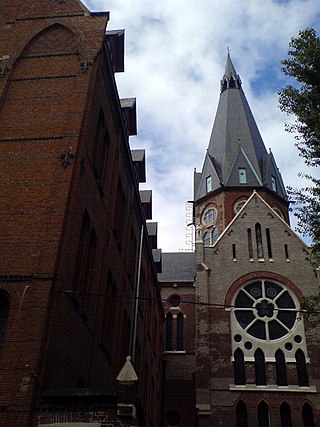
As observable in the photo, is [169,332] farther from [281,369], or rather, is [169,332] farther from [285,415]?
[285,415]

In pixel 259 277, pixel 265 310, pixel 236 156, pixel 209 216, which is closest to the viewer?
pixel 265 310

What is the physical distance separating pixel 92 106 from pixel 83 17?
13.8 feet

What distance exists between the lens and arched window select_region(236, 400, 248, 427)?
27.6m

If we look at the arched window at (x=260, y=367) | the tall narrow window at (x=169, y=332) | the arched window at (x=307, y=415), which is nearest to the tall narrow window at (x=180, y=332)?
the tall narrow window at (x=169, y=332)

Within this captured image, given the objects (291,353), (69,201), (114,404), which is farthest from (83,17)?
(291,353)

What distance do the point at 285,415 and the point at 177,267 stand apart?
18.3 meters

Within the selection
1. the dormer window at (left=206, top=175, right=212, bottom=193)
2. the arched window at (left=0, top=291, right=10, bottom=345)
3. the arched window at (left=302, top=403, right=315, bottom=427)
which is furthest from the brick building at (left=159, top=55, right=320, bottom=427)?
the arched window at (left=0, top=291, right=10, bottom=345)

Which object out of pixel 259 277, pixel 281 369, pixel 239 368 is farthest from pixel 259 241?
pixel 239 368

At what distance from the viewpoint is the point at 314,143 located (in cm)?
1456

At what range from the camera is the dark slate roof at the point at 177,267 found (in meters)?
41.4

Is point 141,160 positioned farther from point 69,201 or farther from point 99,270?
point 69,201

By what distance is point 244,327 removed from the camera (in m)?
30.8

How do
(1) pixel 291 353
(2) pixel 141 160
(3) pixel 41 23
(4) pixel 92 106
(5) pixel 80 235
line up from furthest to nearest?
1. (1) pixel 291 353
2. (2) pixel 141 160
3. (3) pixel 41 23
4. (4) pixel 92 106
5. (5) pixel 80 235

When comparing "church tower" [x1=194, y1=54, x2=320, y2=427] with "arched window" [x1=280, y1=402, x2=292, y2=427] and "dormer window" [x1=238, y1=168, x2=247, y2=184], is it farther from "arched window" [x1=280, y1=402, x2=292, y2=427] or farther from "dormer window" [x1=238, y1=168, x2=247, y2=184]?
"dormer window" [x1=238, y1=168, x2=247, y2=184]
